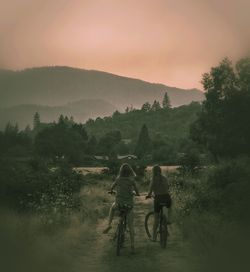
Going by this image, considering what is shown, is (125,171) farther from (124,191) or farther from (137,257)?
(137,257)

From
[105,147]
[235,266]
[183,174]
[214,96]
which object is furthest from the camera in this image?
[105,147]

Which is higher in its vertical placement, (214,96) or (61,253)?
(214,96)

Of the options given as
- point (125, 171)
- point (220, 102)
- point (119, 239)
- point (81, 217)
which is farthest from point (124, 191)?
point (220, 102)

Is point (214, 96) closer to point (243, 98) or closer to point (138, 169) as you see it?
point (243, 98)

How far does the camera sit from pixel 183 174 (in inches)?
1683

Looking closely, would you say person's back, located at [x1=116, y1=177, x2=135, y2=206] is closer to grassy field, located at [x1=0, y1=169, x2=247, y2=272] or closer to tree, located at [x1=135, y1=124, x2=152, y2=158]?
grassy field, located at [x1=0, y1=169, x2=247, y2=272]

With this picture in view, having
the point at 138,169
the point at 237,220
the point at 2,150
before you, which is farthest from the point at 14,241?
the point at 138,169

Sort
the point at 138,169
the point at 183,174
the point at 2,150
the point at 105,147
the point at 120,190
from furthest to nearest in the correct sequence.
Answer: the point at 105,147, the point at 138,169, the point at 183,174, the point at 120,190, the point at 2,150

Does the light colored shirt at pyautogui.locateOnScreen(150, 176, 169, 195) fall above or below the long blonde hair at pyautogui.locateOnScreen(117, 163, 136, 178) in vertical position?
below

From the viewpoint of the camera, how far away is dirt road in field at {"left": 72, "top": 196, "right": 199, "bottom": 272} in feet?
36.4

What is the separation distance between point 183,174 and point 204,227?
28.4 metres

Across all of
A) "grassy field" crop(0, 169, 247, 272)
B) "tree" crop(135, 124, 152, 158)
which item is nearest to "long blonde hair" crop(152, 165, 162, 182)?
"grassy field" crop(0, 169, 247, 272)

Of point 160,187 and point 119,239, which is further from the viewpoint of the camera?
point 160,187

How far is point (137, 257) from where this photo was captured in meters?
12.6
